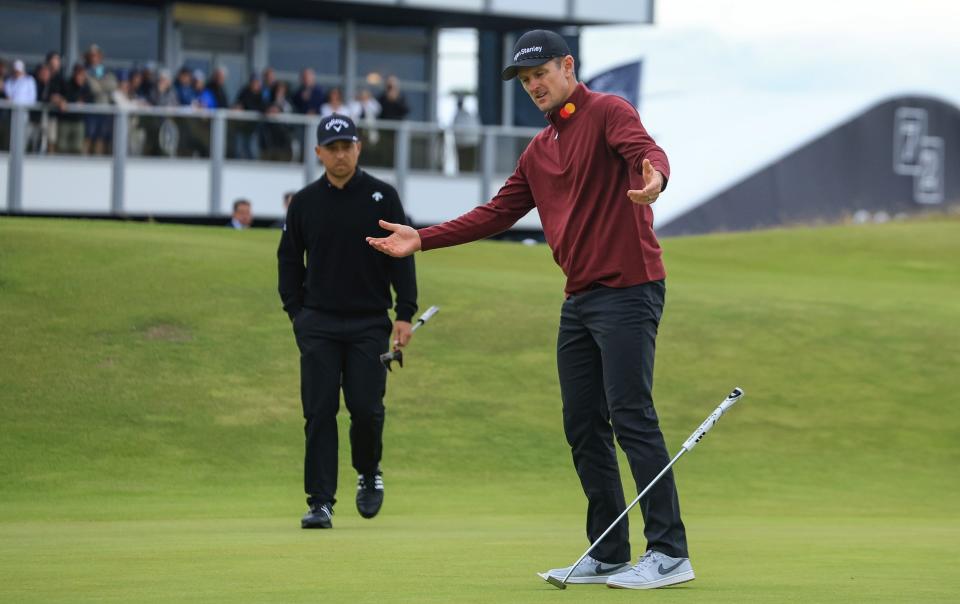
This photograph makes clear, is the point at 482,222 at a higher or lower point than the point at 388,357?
higher

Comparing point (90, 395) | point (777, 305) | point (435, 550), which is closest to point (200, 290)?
point (90, 395)

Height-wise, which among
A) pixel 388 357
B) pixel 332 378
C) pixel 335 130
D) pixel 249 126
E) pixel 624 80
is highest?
pixel 624 80

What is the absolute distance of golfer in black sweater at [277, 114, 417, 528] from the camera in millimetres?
10258

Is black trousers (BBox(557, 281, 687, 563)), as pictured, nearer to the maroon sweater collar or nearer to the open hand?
the open hand

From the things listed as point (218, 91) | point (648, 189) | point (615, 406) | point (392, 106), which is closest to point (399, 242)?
point (615, 406)

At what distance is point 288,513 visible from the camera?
11.9 m

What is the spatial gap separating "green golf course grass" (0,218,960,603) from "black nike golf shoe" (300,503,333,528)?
25 cm

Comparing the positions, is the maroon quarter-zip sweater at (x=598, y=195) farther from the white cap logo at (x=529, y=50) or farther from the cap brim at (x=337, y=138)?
the cap brim at (x=337, y=138)

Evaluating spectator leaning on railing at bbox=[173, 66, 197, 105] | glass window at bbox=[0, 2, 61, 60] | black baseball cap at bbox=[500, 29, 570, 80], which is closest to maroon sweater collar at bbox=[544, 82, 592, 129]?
black baseball cap at bbox=[500, 29, 570, 80]

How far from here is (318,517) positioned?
33.4 feet

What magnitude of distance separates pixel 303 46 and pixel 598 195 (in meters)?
33.4

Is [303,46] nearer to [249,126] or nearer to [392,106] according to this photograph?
[392,106]

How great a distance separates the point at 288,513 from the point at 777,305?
942cm

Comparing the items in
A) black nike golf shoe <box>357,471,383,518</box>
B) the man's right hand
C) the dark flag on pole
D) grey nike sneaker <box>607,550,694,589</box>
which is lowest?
black nike golf shoe <box>357,471,383,518</box>
